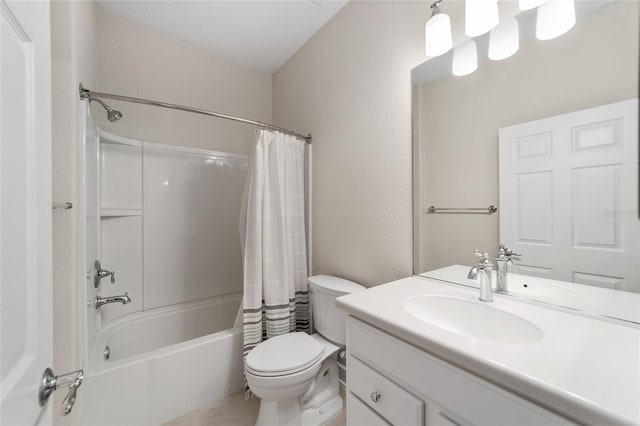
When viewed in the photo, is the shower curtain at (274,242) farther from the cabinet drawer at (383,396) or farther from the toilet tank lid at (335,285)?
the cabinet drawer at (383,396)

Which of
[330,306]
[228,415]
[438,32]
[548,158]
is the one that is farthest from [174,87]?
[548,158]

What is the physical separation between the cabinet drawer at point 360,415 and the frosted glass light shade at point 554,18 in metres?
1.39

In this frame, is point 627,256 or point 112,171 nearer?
point 627,256

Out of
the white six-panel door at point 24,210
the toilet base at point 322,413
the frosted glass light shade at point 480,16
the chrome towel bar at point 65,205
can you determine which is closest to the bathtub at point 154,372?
the toilet base at point 322,413

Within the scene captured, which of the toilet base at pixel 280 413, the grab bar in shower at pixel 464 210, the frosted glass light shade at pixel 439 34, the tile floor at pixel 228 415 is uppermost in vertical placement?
the frosted glass light shade at pixel 439 34

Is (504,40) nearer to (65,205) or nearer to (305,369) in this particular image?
(305,369)

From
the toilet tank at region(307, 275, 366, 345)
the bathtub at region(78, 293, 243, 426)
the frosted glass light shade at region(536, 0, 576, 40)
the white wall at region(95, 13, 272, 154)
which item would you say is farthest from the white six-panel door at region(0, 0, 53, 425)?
the white wall at region(95, 13, 272, 154)

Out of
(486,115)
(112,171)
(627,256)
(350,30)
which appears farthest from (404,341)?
(112,171)

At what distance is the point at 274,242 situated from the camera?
1.71 metres

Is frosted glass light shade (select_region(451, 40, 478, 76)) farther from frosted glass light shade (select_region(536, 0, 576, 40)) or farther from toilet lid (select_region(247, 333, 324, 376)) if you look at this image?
toilet lid (select_region(247, 333, 324, 376))

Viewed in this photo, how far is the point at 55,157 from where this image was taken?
103 cm

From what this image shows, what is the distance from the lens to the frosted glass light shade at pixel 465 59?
1.09 meters

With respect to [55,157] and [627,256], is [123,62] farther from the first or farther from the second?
[627,256]

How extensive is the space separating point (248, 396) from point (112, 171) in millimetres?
1724
